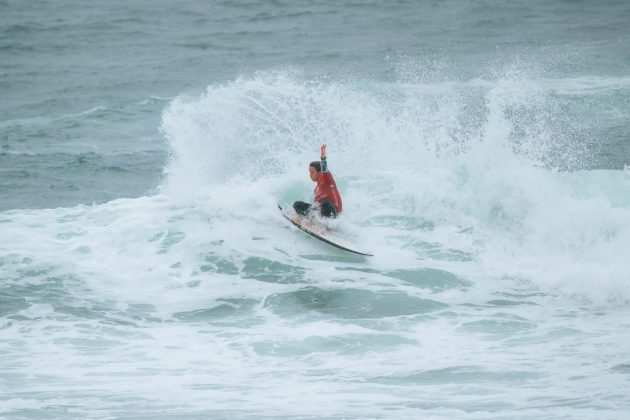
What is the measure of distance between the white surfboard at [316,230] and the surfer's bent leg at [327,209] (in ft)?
0.75

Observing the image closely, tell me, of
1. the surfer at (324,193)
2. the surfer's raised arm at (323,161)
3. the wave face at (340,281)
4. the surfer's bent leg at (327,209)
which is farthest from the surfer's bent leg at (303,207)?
the surfer's raised arm at (323,161)

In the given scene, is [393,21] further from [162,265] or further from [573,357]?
[573,357]

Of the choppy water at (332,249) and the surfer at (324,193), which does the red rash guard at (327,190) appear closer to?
the surfer at (324,193)

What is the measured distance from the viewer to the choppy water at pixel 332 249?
30.5 ft

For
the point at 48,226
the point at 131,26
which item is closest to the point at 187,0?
the point at 131,26

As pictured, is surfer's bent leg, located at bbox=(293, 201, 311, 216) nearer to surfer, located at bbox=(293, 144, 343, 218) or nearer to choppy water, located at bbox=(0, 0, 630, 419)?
surfer, located at bbox=(293, 144, 343, 218)

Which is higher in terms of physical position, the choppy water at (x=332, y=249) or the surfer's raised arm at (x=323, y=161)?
the surfer's raised arm at (x=323, y=161)

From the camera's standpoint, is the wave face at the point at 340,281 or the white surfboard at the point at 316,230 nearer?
the wave face at the point at 340,281

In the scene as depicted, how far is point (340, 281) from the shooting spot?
1271cm

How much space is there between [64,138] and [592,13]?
2103 cm

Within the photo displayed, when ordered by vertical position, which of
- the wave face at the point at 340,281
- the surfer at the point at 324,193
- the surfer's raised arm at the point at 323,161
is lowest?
the wave face at the point at 340,281

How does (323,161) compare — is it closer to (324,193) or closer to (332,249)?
(324,193)

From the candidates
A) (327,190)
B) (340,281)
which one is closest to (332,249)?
(327,190)

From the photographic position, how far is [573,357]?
A: 9625mm
